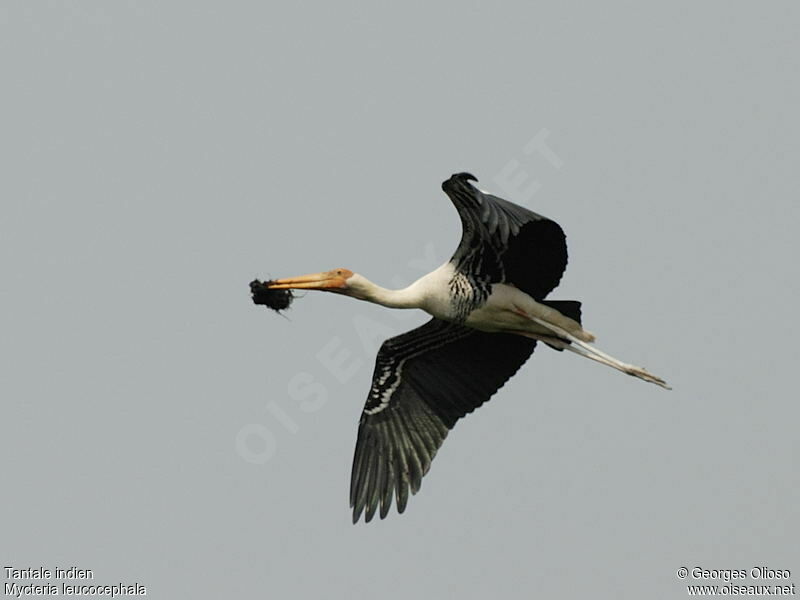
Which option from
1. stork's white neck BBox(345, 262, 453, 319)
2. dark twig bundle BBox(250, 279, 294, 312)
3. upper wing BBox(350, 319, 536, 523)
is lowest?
upper wing BBox(350, 319, 536, 523)

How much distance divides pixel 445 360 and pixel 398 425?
42.3 inches

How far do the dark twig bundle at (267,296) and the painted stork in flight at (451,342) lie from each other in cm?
6

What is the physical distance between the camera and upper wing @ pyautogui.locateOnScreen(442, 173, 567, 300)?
15.0 m

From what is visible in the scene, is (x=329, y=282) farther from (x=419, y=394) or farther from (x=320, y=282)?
(x=419, y=394)

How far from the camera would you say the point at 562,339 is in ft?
57.8

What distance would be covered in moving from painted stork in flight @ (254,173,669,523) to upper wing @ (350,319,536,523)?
0.5 inches

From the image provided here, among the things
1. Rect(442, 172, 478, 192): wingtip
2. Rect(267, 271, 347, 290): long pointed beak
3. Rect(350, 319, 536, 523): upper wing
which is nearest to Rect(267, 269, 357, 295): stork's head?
Rect(267, 271, 347, 290): long pointed beak

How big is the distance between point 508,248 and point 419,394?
8.76ft

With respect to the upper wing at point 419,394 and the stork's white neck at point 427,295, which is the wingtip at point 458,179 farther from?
the upper wing at point 419,394

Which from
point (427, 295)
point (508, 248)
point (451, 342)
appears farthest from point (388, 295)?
point (508, 248)

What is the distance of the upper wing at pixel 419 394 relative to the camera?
17.8 metres

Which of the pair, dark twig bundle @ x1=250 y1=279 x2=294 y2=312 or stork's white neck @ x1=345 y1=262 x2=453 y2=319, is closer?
stork's white neck @ x1=345 y1=262 x2=453 y2=319

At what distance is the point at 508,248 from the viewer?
→ 1659 centimetres

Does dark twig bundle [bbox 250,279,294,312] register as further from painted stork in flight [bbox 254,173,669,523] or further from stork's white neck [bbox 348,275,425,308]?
stork's white neck [bbox 348,275,425,308]
